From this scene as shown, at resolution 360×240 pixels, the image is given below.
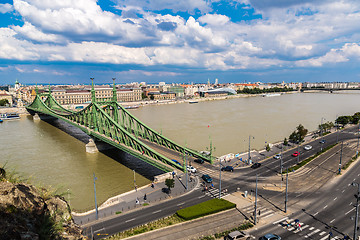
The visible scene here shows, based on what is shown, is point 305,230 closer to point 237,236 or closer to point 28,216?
point 237,236

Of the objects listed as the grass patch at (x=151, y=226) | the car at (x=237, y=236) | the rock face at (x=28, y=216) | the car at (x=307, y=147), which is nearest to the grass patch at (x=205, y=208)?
the grass patch at (x=151, y=226)

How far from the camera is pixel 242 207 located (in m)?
25.5

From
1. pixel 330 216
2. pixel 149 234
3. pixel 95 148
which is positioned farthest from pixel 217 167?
pixel 95 148

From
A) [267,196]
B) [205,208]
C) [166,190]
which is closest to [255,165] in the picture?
[267,196]

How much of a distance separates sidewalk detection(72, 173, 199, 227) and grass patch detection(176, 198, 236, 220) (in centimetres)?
454

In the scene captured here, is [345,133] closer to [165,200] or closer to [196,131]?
[196,131]

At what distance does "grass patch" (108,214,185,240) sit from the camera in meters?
20.8

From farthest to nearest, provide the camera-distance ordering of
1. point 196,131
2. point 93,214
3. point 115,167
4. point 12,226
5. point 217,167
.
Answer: point 196,131 → point 115,167 → point 217,167 → point 93,214 → point 12,226

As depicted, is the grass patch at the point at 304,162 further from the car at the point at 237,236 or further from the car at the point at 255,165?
the car at the point at 237,236

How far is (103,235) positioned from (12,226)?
56.5 feet

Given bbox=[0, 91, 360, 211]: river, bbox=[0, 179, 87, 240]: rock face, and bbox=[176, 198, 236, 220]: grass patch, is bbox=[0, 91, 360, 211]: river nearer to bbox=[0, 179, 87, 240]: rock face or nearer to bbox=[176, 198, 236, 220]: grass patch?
bbox=[0, 179, 87, 240]: rock face

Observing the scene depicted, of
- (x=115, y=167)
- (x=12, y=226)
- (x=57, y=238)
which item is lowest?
(x=115, y=167)

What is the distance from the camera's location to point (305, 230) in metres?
21.5

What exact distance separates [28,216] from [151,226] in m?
16.8
